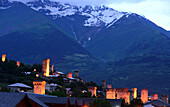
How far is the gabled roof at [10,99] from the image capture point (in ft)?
141

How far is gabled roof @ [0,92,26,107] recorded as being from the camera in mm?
42969

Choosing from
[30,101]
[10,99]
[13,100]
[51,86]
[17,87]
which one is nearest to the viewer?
[13,100]

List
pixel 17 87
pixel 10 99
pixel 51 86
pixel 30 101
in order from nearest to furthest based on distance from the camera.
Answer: pixel 10 99 < pixel 30 101 < pixel 17 87 < pixel 51 86

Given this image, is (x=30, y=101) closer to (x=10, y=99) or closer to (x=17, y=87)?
(x=10, y=99)

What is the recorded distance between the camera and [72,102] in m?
70.4

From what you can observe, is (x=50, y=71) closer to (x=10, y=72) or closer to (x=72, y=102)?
(x=10, y=72)

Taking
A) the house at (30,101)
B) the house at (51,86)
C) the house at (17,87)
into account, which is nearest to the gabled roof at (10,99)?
the house at (30,101)

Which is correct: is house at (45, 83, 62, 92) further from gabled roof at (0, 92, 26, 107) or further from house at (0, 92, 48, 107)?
gabled roof at (0, 92, 26, 107)

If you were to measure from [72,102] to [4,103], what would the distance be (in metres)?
28.3

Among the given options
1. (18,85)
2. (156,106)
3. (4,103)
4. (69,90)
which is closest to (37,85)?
(18,85)

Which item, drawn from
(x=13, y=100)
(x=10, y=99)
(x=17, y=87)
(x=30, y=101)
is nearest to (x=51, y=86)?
(x=17, y=87)

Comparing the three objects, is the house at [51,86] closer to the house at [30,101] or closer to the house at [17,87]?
the house at [17,87]

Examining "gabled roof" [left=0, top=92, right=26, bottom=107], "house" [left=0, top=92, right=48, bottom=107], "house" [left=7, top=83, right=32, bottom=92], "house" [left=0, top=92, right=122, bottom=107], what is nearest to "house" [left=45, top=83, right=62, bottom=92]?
"house" [left=7, top=83, right=32, bottom=92]

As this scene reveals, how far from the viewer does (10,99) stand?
44.1 m
